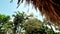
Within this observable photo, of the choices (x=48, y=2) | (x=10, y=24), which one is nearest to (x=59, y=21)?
(x=48, y=2)

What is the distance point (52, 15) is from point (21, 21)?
60758mm

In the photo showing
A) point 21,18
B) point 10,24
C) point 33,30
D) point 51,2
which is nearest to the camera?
point 51,2

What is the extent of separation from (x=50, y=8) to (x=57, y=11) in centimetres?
6

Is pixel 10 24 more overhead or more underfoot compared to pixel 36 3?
more underfoot

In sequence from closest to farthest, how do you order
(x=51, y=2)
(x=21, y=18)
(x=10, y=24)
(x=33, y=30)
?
1. (x=51, y=2)
2. (x=33, y=30)
3. (x=21, y=18)
4. (x=10, y=24)

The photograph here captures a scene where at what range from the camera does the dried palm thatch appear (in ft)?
5.10

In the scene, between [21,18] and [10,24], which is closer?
[21,18]

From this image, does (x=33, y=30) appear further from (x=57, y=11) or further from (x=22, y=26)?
(x=57, y=11)

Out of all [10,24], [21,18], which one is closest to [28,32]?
[21,18]

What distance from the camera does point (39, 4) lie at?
5.23 ft

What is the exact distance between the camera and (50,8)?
156 centimetres

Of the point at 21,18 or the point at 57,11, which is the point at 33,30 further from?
the point at 57,11

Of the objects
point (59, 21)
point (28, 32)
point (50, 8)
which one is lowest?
point (28, 32)

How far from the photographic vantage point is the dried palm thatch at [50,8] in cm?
156
